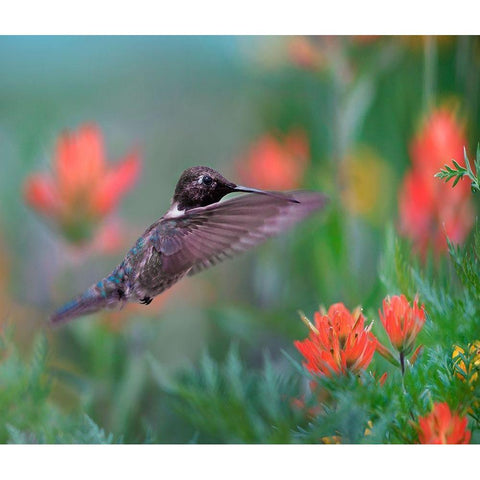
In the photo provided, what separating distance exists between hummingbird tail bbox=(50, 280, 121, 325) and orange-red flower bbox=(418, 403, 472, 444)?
60 centimetres

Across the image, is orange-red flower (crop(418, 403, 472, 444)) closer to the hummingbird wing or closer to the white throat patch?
the hummingbird wing

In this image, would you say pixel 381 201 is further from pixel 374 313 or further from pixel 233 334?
pixel 233 334

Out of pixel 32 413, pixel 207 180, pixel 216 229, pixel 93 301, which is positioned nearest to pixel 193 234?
pixel 216 229

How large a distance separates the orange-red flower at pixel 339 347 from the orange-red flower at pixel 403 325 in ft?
0.12

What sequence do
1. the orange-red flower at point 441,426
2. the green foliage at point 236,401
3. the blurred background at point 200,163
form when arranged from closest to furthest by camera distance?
the orange-red flower at point 441,426
the green foliage at point 236,401
the blurred background at point 200,163

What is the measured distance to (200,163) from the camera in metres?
1.48

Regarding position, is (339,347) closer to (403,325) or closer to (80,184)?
(403,325)

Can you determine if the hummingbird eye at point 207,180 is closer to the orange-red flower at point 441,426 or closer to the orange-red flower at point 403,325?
the orange-red flower at point 403,325

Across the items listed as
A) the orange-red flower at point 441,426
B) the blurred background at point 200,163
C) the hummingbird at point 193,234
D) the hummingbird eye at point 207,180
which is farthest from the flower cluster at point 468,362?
the hummingbird eye at point 207,180

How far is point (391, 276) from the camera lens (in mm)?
1363

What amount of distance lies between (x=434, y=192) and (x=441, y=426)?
1.78 feet

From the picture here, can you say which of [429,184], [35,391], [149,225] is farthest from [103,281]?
[429,184]

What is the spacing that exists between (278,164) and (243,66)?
21 centimetres

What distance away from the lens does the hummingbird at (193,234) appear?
3.96 ft
